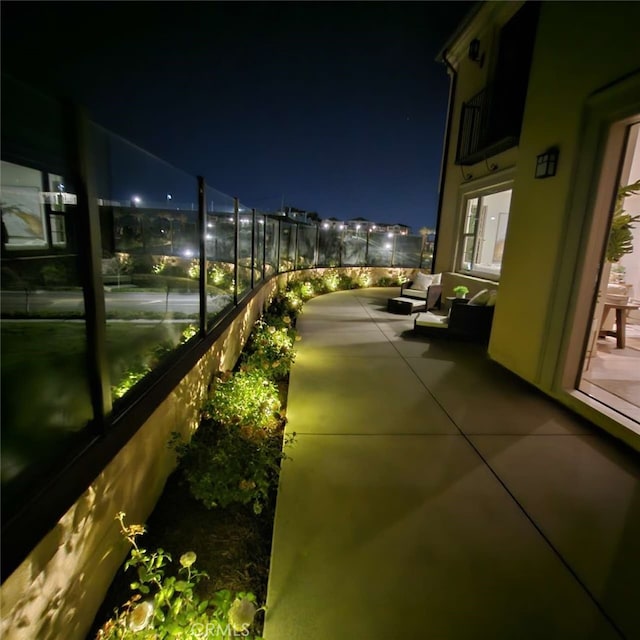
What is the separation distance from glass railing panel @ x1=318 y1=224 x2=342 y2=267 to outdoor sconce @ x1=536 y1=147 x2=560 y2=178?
341 inches

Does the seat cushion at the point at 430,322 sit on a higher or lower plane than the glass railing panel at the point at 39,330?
lower

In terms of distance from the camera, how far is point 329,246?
1291cm

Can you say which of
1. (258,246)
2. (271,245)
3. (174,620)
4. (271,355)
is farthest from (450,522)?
(271,245)

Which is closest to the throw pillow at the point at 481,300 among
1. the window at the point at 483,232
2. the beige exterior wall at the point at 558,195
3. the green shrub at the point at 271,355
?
the beige exterior wall at the point at 558,195

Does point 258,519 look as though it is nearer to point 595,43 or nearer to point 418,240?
point 595,43

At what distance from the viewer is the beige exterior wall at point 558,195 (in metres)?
3.26

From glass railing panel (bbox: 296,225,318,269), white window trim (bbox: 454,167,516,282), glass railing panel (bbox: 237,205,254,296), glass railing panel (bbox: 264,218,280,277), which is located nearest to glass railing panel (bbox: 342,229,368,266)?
glass railing panel (bbox: 296,225,318,269)

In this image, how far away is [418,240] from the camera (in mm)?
13867

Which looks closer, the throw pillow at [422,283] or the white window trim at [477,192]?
the white window trim at [477,192]

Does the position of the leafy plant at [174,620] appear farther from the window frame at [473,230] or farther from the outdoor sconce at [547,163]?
the window frame at [473,230]

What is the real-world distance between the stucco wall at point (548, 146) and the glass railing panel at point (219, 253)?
3.65 meters

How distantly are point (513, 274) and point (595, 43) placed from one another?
2.42 meters

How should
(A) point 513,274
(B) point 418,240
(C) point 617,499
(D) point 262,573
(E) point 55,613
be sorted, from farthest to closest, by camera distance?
(B) point 418,240
(A) point 513,274
(C) point 617,499
(D) point 262,573
(E) point 55,613

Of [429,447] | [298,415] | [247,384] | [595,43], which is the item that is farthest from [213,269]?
[595,43]
